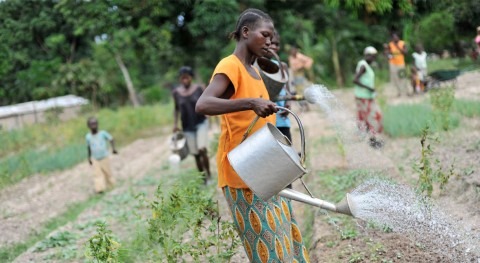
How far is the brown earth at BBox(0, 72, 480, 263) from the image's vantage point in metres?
3.64

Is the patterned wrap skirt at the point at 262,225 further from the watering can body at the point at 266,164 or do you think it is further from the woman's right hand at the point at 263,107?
the woman's right hand at the point at 263,107

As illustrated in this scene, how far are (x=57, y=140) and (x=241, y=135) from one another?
38.0 feet

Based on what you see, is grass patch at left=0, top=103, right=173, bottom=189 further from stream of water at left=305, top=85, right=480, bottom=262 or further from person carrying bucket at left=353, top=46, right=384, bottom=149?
stream of water at left=305, top=85, right=480, bottom=262

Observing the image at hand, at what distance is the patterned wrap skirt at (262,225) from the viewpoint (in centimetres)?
243

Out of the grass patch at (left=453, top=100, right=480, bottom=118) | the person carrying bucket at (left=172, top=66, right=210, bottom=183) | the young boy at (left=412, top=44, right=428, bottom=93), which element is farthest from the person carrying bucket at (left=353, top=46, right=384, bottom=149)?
the young boy at (left=412, top=44, right=428, bottom=93)

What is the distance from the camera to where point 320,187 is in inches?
219

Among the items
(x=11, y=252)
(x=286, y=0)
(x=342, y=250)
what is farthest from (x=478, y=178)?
(x=286, y=0)

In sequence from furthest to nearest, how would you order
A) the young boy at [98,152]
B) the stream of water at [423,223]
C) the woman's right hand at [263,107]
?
1. the young boy at [98,152]
2. the stream of water at [423,223]
3. the woman's right hand at [263,107]

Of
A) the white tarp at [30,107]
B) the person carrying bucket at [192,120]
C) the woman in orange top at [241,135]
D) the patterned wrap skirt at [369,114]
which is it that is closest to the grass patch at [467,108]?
the patterned wrap skirt at [369,114]

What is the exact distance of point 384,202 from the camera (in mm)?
2990

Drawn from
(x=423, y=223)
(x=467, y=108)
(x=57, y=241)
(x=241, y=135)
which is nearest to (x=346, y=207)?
(x=241, y=135)

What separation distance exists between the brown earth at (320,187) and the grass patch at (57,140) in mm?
249

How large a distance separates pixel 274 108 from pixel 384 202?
1076 mm

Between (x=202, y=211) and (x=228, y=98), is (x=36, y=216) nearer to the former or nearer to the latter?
(x=202, y=211)
